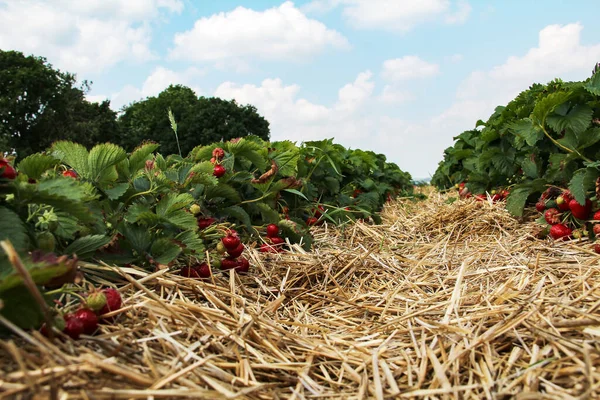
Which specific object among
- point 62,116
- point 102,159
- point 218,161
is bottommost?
point 102,159

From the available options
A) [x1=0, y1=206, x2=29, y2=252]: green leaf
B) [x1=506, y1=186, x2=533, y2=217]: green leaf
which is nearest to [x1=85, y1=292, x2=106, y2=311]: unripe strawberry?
[x1=0, y1=206, x2=29, y2=252]: green leaf

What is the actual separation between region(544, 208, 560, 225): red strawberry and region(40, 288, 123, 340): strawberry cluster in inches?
124

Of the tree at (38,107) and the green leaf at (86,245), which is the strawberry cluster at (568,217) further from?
the tree at (38,107)

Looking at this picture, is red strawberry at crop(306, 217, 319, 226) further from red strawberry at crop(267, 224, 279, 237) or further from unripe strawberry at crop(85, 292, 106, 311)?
unripe strawberry at crop(85, 292, 106, 311)

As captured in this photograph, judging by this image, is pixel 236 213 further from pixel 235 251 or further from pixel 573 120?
pixel 573 120

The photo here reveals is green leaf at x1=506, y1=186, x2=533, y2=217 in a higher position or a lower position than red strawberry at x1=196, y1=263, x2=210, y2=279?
higher

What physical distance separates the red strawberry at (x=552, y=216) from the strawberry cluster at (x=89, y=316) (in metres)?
3.16

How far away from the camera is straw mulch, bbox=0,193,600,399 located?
1312 millimetres

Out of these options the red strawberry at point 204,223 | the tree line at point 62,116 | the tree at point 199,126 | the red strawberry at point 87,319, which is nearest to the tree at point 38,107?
the tree line at point 62,116

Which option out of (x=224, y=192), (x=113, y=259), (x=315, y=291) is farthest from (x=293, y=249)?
(x=113, y=259)

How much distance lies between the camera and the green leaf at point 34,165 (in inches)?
72.9

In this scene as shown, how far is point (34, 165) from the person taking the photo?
1.87 metres

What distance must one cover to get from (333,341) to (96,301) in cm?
92

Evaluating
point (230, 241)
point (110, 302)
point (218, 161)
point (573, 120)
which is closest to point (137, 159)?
point (230, 241)
